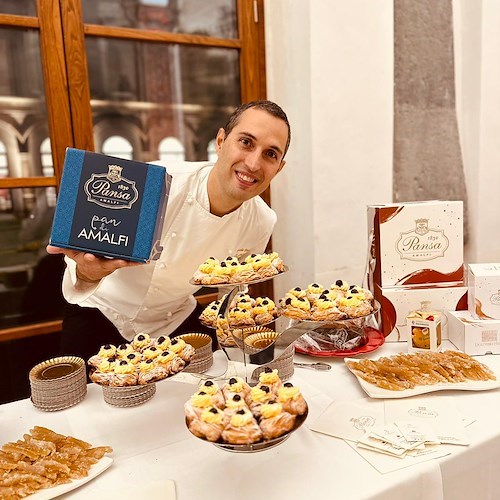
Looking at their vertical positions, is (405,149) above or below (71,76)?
below

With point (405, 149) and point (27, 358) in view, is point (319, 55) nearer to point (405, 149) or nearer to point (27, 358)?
point (405, 149)

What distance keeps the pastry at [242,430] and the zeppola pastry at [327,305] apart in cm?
41

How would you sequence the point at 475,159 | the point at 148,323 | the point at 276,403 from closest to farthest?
the point at 276,403
the point at 148,323
the point at 475,159

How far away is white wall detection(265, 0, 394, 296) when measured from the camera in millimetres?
2299

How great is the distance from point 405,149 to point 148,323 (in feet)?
5.98

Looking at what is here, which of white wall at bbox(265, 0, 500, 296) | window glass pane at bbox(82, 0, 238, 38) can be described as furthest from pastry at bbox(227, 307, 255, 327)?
window glass pane at bbox(82, 0, 238, 38)

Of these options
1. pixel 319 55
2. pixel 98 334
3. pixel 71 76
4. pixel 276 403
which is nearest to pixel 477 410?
pixel 276 403

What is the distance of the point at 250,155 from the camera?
56.1 inches

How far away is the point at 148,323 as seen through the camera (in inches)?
65.7

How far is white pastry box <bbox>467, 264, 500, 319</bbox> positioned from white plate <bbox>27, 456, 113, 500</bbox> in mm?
1091

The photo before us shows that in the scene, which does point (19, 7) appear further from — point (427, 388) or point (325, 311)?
point (427, 388)

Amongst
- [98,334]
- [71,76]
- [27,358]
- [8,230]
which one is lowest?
[27,358]

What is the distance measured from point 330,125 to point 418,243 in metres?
1.08

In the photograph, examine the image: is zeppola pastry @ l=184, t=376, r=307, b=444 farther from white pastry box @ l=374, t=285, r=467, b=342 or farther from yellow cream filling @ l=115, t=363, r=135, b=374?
white pastry box @ l=374, t=285, r=467, b=342
